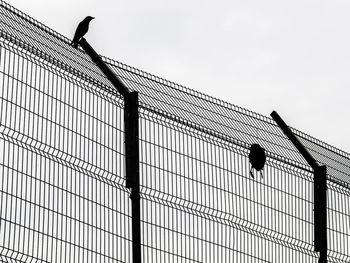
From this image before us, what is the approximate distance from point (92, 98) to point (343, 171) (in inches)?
134

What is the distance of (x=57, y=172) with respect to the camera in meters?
7.17

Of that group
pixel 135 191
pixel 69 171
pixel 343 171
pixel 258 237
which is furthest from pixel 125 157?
pixel 343 171

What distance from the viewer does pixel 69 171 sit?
7.29 meters

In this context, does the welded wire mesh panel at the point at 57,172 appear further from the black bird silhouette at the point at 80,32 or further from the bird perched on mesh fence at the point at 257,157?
the bird perched on mesh fence at the point at 257,157

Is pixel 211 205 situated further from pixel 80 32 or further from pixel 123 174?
pixel 80 32

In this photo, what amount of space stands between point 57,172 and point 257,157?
225 cm

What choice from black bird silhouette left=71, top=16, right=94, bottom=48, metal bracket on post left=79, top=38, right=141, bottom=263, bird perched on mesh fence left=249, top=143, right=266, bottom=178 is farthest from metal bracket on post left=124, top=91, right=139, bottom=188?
bird perched on mesh fence left=249, top=143, right=266, bottom=178

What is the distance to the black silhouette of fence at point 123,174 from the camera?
695cm

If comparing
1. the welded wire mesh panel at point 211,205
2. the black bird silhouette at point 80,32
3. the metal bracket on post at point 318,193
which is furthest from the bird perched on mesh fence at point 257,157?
the black bird silhouette at point 80,32

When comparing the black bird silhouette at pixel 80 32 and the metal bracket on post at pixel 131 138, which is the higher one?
the black bird silhouette at pixel 80 32

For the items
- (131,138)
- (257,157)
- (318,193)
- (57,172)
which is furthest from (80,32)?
(318,193)

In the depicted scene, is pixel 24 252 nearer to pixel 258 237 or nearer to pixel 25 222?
pixel 25 222

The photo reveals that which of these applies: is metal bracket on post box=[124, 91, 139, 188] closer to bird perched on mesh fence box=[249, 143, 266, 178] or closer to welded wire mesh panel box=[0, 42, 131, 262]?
welded wire mesh panel box=[0, 42, 131, 262]

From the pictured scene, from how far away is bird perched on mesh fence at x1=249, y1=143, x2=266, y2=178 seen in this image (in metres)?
8.88
